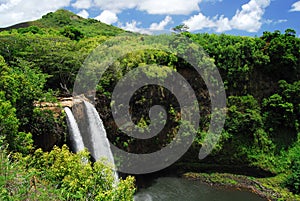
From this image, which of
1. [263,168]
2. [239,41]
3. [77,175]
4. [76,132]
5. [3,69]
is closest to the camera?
[77,175]

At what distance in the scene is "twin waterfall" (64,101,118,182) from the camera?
1058cm

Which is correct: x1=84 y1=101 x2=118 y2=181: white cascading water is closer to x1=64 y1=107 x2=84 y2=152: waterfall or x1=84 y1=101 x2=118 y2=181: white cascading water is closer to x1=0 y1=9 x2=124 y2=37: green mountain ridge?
x1=64 y1=107 x2=84 y2=152: waterfall

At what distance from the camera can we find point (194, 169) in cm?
1534

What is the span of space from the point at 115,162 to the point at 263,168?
22.9 feet

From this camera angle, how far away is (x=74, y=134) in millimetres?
10531

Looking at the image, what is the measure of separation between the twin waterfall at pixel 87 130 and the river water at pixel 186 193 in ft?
9.58

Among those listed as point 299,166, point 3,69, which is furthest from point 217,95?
point 3,69

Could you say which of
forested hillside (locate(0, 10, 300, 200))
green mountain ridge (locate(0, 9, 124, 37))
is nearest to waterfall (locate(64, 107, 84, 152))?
forested hillside (locate(0, 10, 300, 200))

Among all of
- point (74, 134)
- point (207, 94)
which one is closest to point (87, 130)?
point (74, 134)

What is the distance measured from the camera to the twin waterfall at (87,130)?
1058 centimetres

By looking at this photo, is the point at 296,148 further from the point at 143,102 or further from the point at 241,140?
the point at 143,102

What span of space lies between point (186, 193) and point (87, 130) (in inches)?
211

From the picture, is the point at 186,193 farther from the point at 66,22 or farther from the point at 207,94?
the point at 66,22

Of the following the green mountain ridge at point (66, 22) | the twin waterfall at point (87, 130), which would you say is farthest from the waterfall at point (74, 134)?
the green mountain ridge at point (66, 22)
